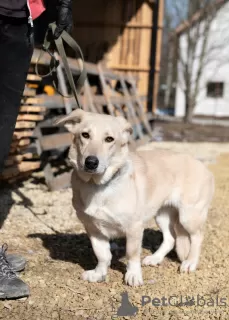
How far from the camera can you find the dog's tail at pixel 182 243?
4.09 m

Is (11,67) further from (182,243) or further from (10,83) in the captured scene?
(182,243)

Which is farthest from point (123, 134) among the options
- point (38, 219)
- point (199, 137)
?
point (199, 137)

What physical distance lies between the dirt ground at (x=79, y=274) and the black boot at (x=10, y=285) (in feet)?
0.16

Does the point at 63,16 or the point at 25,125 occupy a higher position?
the point at 63,16

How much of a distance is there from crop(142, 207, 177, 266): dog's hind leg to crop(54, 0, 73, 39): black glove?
1785 mm

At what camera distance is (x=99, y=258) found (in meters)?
3.71

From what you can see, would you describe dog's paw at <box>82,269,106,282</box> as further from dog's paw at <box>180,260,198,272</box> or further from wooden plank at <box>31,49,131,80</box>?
wooden plank at <box>31,49,131,80</box>

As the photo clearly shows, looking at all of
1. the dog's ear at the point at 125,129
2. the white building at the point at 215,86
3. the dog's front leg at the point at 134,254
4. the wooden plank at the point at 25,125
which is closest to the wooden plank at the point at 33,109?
the wooden plank at the point at 25,125

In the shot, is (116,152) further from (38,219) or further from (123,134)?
(38,219)

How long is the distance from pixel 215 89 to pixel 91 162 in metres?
29.8

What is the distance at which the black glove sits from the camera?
3.74m

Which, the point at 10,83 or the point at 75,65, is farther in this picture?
the point at 75,65

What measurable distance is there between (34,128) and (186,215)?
3273 mm

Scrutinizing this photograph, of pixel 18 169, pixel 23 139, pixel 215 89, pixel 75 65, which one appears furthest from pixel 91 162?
pixel 215 89
